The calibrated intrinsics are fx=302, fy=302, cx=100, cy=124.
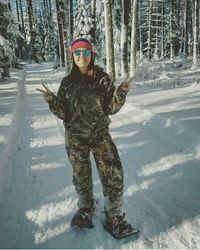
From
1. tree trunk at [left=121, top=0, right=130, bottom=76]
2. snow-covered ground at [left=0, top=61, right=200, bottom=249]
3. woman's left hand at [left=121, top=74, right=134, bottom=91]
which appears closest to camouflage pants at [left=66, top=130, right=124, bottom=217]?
snow-covered ground at [left=0, top=61, right=200, bottom=249]

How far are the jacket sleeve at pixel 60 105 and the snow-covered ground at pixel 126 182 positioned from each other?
161 centimetres

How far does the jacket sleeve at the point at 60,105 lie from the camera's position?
3.63m

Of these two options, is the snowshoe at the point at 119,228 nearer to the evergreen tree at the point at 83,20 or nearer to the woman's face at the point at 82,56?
the woman's face at the point at 82,56

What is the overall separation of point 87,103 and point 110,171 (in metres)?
0.91

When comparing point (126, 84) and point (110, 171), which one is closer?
point (126, 84)

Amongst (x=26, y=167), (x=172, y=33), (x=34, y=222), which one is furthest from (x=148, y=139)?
(x=172, y=33)

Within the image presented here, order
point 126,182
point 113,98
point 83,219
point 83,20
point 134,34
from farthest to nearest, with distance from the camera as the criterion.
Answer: point 83,20 → point 134,34 → point 126,182 → point 83,219 → point 113,98

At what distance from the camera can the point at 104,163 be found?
150 inches

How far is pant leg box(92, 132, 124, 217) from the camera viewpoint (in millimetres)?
3791

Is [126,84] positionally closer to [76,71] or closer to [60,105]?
[76,71]

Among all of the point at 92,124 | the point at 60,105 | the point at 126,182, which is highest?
the point at 60,105

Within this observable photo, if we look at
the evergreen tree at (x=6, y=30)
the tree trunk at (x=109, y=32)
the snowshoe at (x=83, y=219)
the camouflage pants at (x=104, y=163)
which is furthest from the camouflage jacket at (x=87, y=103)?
the evergreen tree at (x=6, y=30)

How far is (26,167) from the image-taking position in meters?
6.44

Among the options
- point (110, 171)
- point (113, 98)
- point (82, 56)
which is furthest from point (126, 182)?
point (82, 56)
